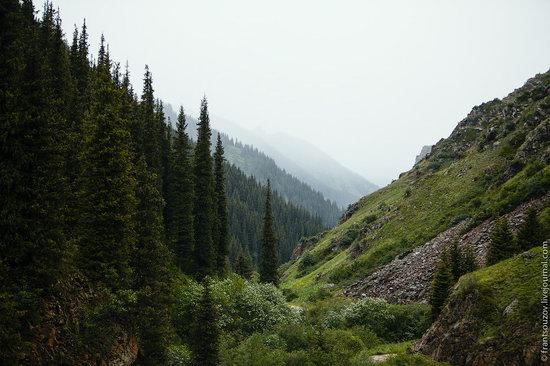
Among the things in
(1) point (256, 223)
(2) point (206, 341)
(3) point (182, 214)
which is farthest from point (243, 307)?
(1) point (256, 223)

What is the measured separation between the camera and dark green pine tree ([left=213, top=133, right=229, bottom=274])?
58312 mm

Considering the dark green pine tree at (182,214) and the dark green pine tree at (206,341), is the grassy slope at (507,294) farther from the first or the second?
the dark green pine tree at (182,214)

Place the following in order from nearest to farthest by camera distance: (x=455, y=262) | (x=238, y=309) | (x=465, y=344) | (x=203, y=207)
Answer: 1. (x=465, y=344)
2. (x=455, y=262)
3. (x=238, y=309)
4. (x=203, y=207)

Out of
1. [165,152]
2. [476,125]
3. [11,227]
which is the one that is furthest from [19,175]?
[476,125]

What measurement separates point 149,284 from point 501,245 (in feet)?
82.4

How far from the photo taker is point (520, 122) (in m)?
52.6

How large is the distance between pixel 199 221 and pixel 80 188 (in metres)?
28.6

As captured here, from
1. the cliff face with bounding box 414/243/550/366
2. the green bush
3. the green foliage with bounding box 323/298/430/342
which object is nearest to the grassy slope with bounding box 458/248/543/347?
the cliff face with bounding box 414/243/550/366

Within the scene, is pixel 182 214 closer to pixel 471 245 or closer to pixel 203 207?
pixel 203 207

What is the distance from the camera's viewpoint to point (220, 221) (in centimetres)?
6050

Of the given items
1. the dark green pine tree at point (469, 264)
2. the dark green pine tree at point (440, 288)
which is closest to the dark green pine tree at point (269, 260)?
the dark green pine tree at point (469, 264)

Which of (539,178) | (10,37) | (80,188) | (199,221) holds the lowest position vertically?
(199,221)

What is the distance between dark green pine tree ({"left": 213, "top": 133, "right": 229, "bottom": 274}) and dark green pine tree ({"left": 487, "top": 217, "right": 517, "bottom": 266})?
38627 mm

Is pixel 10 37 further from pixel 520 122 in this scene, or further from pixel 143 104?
pixel 520 122
